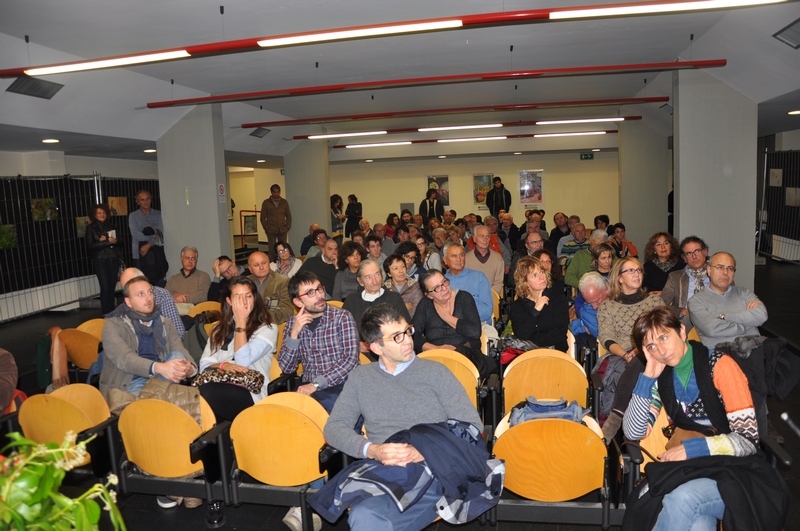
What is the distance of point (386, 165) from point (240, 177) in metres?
6.05

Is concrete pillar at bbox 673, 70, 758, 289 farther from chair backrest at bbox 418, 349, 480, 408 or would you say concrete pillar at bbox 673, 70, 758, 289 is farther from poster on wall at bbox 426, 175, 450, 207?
poster on wall at bbox 426, 175, 450, 207

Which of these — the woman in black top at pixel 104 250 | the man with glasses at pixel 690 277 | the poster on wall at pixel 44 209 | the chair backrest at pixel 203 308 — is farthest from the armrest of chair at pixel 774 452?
the poster on wall at pixel 44 209

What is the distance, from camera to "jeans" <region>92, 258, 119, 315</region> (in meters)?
9.41

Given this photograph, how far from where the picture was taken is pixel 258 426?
3152 mm

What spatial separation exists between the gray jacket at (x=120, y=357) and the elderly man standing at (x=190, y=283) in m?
2.84

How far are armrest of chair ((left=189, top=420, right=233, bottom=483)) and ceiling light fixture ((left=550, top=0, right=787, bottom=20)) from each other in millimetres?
3572

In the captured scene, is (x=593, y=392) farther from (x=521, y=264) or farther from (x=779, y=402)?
(x=779, y=402)

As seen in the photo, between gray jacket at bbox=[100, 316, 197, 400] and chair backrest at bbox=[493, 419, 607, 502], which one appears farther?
gray jacket at bbox=[100, 316, 197, 400]

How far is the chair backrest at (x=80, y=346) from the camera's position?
197 inches

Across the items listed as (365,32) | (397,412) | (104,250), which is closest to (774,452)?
(397,412)

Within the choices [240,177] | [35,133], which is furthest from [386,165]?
[35,133]

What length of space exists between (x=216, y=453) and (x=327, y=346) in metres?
0.99

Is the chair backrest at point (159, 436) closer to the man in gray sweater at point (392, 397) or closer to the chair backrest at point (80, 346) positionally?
the man in gray sweater at point (392, 397)

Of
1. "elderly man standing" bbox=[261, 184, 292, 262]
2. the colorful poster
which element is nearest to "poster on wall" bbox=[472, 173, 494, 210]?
"elderly man standing" bbox=[261, 184, 292, 262]
